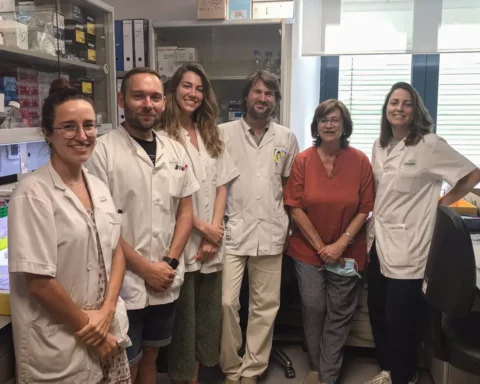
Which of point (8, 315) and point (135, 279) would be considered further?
point (135, 279)

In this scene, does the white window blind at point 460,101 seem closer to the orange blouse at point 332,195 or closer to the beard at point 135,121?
the orange blouse at point 332,195

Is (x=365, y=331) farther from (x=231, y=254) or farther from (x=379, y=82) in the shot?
(x=379, y=82)

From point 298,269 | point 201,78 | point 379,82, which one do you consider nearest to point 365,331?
point 298,269

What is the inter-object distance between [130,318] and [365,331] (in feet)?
4.61

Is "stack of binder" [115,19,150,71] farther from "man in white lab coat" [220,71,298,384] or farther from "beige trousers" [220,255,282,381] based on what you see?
"beige trousers" [220,255,282,381]

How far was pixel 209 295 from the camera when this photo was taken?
2.11 meters

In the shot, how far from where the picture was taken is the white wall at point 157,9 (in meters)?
3.33

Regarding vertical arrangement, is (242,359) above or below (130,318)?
below

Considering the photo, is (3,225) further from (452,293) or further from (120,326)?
(452,293)

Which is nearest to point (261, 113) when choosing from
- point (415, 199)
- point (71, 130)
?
point (415, 199)

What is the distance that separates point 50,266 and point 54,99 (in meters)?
0.49

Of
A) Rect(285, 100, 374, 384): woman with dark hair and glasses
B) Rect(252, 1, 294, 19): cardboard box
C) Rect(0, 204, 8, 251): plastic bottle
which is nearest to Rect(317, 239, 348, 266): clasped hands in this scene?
Rect(285, 100, 374, 384): woman with dark hair and glasses

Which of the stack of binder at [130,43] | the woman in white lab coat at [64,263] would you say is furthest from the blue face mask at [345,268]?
the stack of binder at [130,43]

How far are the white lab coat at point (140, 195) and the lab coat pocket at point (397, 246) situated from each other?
0.96 m
